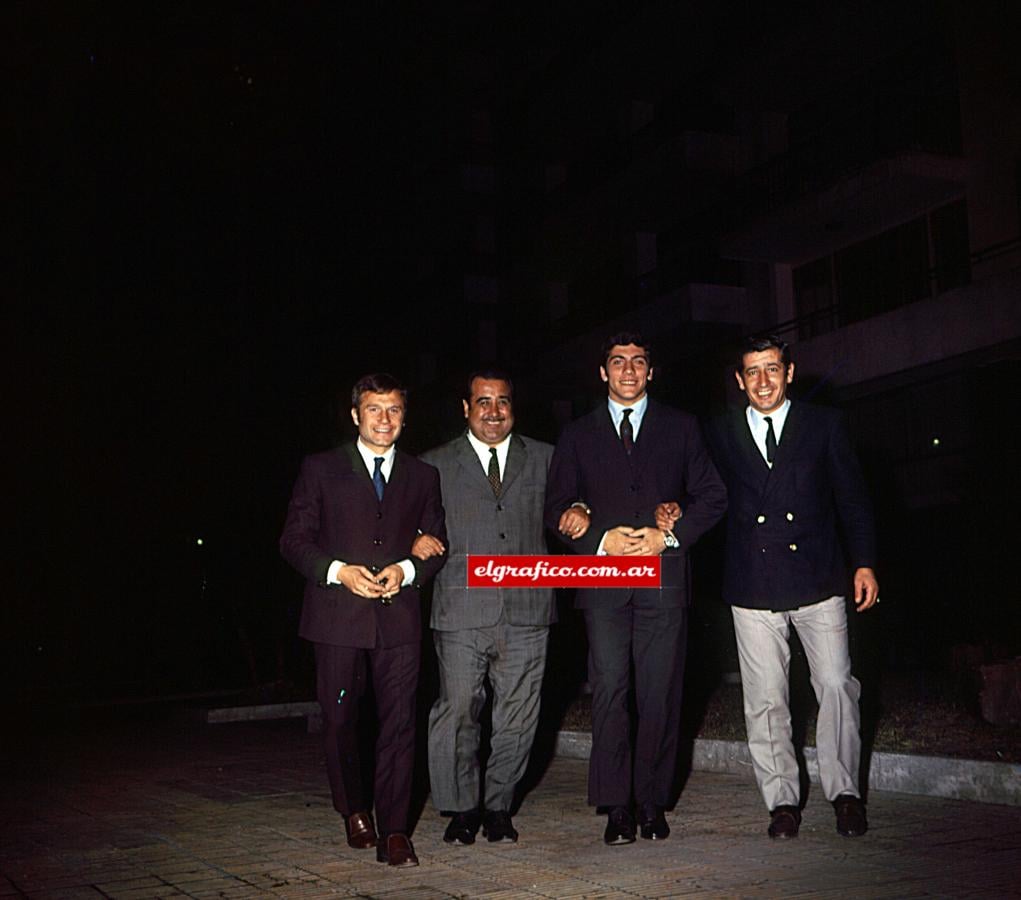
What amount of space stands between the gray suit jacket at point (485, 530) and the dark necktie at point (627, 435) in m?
0.42

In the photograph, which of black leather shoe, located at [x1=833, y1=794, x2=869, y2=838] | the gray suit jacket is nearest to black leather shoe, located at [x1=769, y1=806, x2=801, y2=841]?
black leather shoe, located at [x1=833, y1=794, x2=869, y2=838]

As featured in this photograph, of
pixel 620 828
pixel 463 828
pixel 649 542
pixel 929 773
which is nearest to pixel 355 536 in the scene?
pixel 649 542

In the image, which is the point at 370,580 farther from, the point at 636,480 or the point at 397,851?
the point at 636,480

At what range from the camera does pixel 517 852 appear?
555cm

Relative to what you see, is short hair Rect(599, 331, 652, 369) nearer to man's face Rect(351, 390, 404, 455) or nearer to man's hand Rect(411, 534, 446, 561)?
man's face Rect(351, 390, 404, 455)

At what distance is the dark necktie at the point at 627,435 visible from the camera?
5977 mm

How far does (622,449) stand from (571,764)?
12.6 ft

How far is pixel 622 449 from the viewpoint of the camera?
597 centimetres

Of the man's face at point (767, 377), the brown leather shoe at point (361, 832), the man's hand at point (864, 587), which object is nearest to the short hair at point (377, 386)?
the man's face at point (767, 377)

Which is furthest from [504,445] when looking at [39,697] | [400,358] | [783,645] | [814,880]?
[400,358]

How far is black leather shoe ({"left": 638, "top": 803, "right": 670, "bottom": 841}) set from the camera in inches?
225

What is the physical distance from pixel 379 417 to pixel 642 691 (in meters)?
1.83

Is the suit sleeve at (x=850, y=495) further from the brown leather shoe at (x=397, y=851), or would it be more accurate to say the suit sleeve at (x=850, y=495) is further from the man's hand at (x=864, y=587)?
the brown leather shoe at (x=397, y=851)

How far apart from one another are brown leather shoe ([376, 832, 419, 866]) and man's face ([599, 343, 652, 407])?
232 cm
